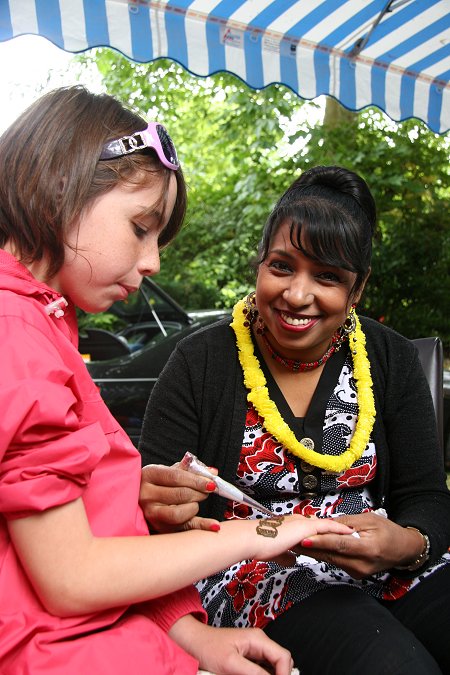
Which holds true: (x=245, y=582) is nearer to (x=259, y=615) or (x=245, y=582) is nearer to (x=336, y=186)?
(x=259, y=615)

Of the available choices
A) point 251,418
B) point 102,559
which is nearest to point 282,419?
point 251,418

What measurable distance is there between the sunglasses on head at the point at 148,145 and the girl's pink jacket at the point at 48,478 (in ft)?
0.91

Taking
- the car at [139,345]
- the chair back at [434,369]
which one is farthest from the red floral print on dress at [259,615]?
the car at [139,345]

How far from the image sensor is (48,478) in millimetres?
1029

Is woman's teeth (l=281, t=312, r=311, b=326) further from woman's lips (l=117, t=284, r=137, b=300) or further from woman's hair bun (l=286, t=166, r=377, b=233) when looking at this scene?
woman's lips (l=117, t=284, r=137, b=300)

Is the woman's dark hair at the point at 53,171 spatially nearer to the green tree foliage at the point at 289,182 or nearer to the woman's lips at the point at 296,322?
the woman's lips at the point at 296,322

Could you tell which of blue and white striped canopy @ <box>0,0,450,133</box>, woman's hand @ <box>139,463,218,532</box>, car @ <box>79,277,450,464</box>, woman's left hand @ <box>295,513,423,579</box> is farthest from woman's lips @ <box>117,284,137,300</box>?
car @ <box>79,277,450,464</box>

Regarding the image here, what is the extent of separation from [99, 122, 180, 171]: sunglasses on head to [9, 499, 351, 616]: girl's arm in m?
0.63

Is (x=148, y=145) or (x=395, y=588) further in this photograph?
(x=395, y=588)

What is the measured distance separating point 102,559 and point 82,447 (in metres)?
0.18

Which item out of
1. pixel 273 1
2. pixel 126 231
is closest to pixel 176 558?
pixel 126 231

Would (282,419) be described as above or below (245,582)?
above

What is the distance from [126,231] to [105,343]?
11.1ft

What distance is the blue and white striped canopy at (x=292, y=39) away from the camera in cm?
269
